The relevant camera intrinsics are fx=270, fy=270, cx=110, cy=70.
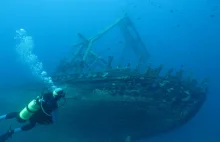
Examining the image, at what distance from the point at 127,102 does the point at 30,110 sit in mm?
3150

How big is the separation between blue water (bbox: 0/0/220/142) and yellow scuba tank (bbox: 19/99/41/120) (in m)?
5.15

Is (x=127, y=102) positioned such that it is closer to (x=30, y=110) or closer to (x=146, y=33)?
(x=30, y=110)

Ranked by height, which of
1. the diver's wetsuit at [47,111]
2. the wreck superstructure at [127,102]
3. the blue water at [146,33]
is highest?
the blue water at [146,33]

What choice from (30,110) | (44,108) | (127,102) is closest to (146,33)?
(127,102)

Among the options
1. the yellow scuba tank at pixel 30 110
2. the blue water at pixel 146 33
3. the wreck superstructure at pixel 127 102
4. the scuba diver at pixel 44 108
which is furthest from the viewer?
the blue water at pixel 146 33

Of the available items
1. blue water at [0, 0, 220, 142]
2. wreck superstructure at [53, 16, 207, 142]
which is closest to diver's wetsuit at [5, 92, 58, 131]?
wreck superstructure at [53, 16, 207, 142]

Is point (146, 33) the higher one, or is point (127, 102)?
point (146, 33)

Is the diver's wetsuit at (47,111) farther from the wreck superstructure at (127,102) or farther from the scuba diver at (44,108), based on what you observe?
the wreck superstructure at (127,102)

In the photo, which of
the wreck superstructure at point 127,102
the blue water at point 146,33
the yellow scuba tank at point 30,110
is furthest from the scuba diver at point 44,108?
the blue water at point 146,33

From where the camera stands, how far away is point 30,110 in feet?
22.5

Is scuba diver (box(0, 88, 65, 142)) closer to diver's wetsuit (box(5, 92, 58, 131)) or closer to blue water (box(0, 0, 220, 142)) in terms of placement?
diver's wetsuit (box(5, 92, 58, 131))

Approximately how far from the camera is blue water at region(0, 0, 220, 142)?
29.9 meters

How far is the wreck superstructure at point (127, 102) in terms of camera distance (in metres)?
8.62

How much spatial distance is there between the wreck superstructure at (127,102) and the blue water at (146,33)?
3870 millimetres
